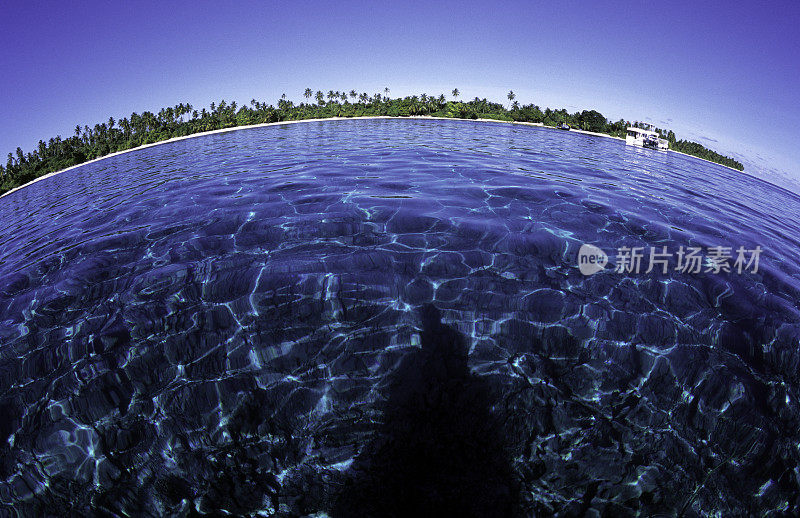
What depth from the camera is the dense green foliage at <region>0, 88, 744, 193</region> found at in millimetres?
43688

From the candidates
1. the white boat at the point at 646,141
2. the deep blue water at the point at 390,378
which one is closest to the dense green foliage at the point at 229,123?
the white boat at the point at 646,141

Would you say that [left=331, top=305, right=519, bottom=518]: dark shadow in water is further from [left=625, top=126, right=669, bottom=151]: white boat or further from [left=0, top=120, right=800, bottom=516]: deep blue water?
[left=625, top=126, right=669, bottom=151]: white boat

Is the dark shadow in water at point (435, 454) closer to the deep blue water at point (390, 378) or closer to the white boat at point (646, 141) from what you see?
the deep blue water at point (390, 378)

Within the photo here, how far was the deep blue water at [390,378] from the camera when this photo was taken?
3.38 metres

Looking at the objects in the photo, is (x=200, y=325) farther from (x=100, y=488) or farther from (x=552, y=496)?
(x=552, y=496)

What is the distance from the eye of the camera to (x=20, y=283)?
6.33 m

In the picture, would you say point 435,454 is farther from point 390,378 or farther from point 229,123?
point 229,123

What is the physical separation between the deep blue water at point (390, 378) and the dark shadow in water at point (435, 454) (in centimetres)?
2

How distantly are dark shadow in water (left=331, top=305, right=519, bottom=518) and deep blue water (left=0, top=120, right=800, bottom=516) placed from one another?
20 millimetres

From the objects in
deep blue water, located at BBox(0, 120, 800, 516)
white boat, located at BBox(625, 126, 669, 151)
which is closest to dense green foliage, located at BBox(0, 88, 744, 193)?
white boat, located at BBox(625, 126, 669, 151)

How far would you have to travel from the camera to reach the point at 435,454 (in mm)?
3564

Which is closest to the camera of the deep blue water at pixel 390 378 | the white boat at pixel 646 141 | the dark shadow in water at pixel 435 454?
the dark shadow in water at pixel 435 454

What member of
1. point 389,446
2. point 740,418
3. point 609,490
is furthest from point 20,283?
point 740,418

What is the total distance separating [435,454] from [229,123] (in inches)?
2714
